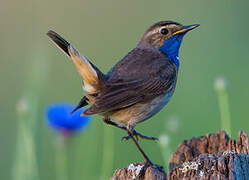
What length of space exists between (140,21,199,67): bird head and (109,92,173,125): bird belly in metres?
0.86

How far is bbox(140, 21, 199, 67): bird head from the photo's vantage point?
750cm

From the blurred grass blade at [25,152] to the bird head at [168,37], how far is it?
2.08 meters

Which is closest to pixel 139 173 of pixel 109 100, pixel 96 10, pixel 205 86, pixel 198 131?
pixel 109 100

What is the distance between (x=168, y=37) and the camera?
755 cm

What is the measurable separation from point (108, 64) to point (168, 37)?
13.4 ft

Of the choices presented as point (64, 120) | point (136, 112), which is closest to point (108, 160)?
point (64, 120)

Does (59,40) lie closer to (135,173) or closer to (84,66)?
(84,66)

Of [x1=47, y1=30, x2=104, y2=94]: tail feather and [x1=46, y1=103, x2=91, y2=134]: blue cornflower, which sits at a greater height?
[x1=47, y1=30, x2=104, y2=94]: tail feather

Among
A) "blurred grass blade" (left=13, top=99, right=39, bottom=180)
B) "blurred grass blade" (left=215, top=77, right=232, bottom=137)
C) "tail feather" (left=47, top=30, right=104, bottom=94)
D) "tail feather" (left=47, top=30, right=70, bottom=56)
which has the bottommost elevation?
"blurred grass blade" (left=13, top=99, right=39, bottom=180)

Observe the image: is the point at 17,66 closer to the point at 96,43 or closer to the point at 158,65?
the point at 96,43

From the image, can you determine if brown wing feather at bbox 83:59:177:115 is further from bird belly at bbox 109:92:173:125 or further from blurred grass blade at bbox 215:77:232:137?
blurred grass blade at bbox 215:77:232:137

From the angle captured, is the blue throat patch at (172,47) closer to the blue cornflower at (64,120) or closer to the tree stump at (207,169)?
the blue cornflower at (64,120)

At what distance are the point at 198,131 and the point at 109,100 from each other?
3.10 meters

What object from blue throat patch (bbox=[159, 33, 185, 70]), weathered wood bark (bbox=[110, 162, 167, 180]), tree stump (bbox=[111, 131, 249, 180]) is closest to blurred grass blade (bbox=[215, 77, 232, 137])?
tree stump (bbox=[111, 131, 249, 180])
